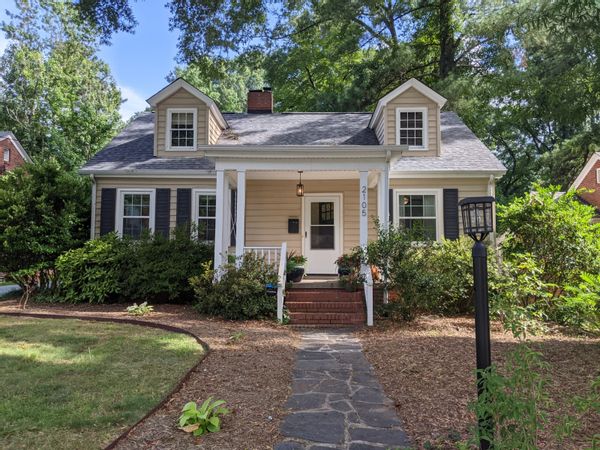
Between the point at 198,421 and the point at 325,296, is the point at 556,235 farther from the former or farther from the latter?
the point at 198,421

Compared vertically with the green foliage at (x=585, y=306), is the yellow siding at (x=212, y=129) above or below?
above

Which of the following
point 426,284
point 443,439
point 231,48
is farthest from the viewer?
point 231,48

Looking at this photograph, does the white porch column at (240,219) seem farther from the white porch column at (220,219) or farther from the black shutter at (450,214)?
the black shutter at (450,214)

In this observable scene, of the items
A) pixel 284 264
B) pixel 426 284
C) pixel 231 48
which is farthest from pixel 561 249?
pixel 231 48

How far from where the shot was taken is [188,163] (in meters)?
10.6

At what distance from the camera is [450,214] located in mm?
9789

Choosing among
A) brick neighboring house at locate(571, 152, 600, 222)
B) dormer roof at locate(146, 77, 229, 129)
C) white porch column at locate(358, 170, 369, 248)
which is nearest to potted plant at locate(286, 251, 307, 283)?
white porch column at locate(358, 170, 369, 248)

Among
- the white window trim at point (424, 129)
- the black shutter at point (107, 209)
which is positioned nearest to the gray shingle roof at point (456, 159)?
the white window trim at point (424, 129)

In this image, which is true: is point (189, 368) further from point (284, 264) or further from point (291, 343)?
point (284, 264)

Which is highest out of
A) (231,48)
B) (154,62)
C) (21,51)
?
(21,51)

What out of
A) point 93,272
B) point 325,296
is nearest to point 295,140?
point 325,296

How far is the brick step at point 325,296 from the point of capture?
26.2 feet

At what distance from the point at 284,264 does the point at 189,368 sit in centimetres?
362

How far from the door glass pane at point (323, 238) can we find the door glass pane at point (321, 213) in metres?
0.14
